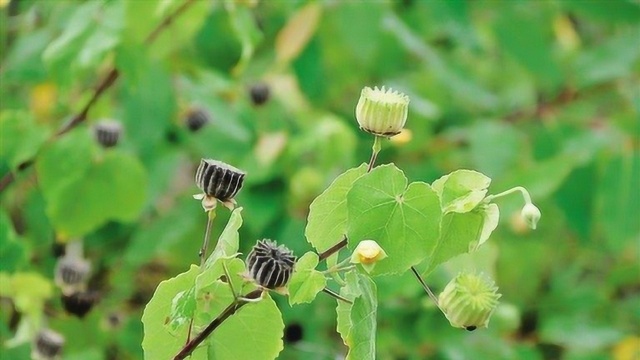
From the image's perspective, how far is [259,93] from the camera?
0.99 meters

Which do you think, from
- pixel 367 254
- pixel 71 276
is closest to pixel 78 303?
pixel 71 276

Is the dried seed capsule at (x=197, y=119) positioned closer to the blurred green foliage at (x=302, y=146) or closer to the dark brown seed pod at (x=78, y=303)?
the blurred green foliage at (x=302, y=146)

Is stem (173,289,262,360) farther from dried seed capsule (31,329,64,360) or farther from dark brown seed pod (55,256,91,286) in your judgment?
dark brown seed pod (55,256,91,286)

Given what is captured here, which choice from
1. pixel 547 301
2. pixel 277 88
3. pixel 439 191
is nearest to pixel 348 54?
pixel 277 88

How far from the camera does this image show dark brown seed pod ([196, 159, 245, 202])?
0.46 metres

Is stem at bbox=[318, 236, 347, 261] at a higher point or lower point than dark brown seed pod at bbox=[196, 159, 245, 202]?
lower

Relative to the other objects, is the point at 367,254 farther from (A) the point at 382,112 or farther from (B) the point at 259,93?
(B) the point at 259,93

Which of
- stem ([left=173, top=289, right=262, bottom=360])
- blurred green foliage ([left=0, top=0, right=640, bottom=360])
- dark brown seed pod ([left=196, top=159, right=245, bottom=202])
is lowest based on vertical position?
blurred green foliage ([left=0, top=0, right=640, bottom=360])

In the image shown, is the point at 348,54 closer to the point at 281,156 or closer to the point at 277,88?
the point at 277,88

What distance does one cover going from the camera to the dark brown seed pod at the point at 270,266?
429 millimetres

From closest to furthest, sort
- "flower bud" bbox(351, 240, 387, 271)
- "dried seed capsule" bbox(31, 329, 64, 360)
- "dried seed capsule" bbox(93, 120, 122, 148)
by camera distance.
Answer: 1. "flower bud" bbox(351, 240, 387, 271)
2. "dried seed capsule" bbox(31, 329, 64, 360)
3. "dried seed capsule" bbox(93, 120, 122, 148)

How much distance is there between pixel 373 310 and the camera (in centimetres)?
44

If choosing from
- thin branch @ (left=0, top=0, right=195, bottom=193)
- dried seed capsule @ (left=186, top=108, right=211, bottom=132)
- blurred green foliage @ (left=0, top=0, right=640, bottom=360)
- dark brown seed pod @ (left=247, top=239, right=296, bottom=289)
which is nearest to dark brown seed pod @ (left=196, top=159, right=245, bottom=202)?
dark brown seed pod @ (left=247, top=239, right=296, bottom=289)

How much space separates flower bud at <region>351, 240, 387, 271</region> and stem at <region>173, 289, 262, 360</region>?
2.0 inches
